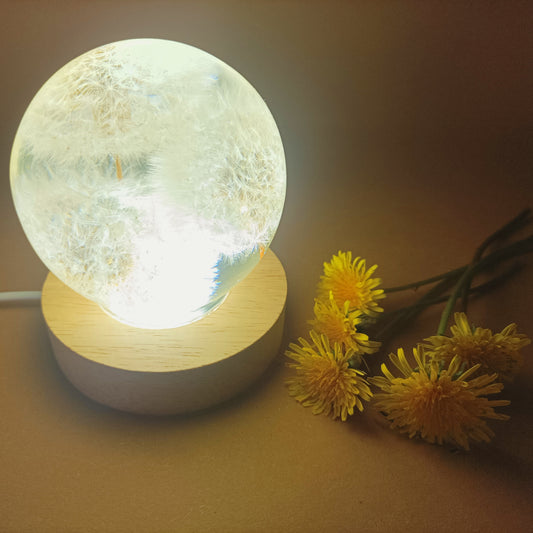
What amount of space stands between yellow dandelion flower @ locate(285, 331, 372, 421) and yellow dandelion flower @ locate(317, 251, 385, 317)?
0.24 feet

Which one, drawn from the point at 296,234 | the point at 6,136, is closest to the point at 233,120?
the point at 296,234

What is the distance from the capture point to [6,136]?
1.33 meters

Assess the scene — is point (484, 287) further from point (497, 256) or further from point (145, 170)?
point (145, 170)

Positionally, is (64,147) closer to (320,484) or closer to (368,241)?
(320,484)

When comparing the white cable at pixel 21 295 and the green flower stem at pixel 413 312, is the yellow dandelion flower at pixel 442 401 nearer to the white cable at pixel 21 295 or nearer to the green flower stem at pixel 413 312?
the green flower stem at pixel 413 312

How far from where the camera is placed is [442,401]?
0.74m

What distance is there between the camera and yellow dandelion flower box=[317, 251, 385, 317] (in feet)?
2.84

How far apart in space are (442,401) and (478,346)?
89mm

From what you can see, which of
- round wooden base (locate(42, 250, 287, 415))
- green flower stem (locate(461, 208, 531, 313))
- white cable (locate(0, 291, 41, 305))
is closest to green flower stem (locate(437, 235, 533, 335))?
green flower stem (locate(461, 208, 531, 313))

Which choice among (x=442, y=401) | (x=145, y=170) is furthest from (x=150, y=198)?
(x=442, y=401)

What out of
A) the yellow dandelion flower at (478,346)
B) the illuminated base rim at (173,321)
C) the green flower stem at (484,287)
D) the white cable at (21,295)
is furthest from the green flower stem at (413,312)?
the white cable at (21,295)

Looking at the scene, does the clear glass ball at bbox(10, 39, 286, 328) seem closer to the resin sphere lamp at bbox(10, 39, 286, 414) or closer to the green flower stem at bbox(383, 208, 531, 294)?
the resin sphere lamp at bbox(10, 39, 286, 414)

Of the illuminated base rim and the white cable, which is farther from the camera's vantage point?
the white cable

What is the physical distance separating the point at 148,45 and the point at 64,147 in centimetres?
17
